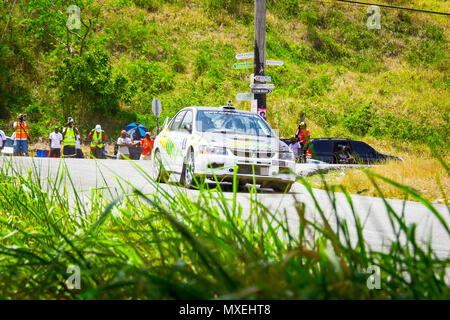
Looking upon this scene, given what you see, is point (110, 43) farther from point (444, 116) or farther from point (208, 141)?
point (208, 141)

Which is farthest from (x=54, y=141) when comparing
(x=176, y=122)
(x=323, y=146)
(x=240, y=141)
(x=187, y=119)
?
(x=240, y=141)

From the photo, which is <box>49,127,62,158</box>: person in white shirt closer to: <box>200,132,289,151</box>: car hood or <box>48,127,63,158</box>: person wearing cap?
<box>48,127,63,158</box>: person wearing cap

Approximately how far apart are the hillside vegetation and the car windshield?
64.4 ft

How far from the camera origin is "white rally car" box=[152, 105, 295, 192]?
9.92m

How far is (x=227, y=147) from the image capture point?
10031 millimetres

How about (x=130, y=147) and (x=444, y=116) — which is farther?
(x=444, y=116)

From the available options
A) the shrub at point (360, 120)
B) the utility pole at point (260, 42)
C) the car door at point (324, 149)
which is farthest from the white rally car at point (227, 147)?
the shrub at point (360, 120)

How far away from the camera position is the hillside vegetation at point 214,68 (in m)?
32.9

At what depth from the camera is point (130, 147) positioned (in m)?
23.8

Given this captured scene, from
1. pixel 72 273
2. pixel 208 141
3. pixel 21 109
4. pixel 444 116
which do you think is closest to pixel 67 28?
pixel 21 109

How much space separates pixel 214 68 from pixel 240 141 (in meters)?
28.1

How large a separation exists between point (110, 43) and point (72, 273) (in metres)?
38.9

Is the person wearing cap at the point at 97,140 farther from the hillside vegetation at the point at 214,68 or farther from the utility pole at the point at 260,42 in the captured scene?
the hillside vegetation at the point at 214,68

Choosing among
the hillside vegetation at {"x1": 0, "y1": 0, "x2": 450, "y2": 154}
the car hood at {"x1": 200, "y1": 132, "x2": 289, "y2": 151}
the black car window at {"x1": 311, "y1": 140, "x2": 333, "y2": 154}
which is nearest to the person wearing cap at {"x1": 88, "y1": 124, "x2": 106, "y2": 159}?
the black car window at {"x1": 311, "y1": 140, "x2": 333, "y2": 154}
